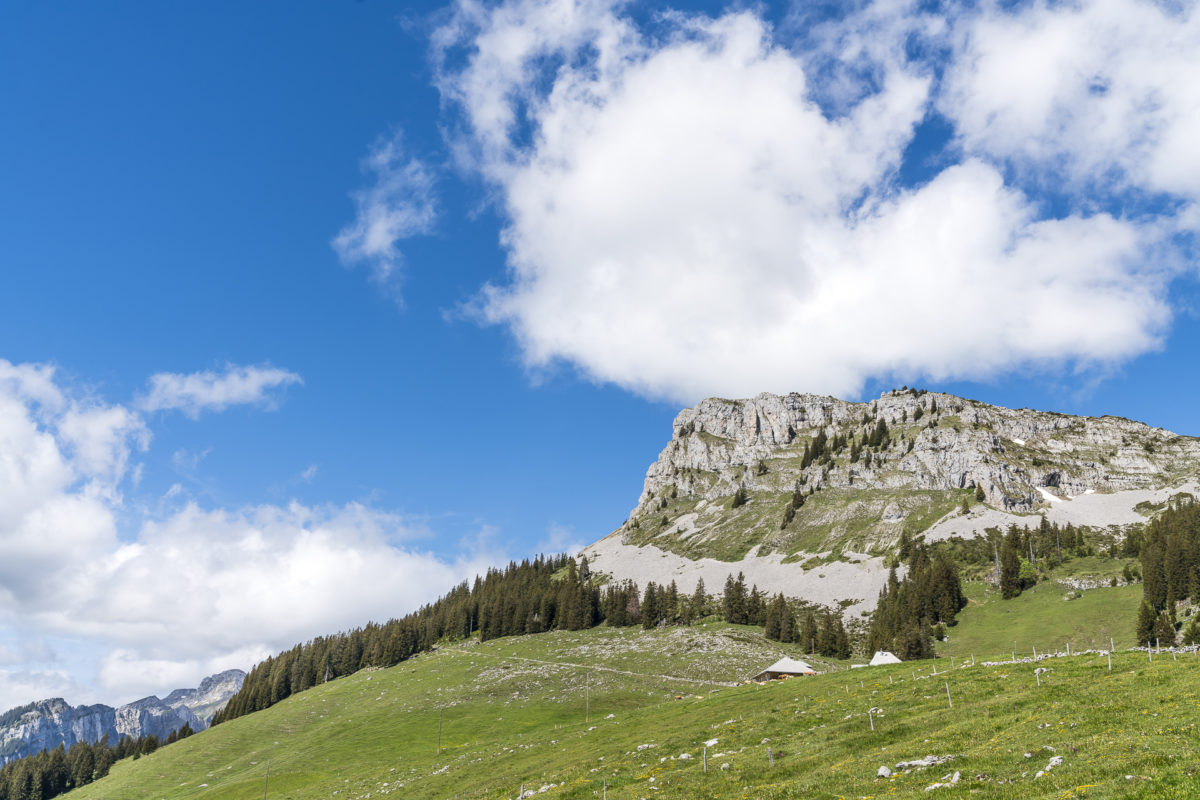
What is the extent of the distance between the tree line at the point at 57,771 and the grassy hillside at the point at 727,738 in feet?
180

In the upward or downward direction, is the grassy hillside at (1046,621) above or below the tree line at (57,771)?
above

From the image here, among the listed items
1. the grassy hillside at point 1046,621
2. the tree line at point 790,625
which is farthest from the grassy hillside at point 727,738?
the tree line at point 790,625

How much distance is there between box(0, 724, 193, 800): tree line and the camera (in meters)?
183

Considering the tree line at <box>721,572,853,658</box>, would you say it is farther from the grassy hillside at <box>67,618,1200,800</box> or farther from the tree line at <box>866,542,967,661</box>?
the grassy hillside at <box>67,618,1200,800</box>

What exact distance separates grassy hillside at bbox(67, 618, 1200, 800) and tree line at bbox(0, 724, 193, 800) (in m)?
54.7

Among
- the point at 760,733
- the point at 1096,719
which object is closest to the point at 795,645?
the point at 760,733

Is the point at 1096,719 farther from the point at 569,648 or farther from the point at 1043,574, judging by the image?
the point at 1043,574

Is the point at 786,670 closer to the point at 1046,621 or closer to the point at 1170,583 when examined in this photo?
the point at 1046,621

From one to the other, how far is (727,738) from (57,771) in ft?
750

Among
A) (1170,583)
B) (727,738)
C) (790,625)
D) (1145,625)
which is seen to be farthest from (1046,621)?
(727,738)

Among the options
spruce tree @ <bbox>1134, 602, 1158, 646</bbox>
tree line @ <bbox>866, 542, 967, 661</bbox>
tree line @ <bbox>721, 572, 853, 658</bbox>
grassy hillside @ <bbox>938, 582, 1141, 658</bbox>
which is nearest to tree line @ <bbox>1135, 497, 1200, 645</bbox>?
spruce tree @ <bbox>1134, 602, 1158, 646</bbox>

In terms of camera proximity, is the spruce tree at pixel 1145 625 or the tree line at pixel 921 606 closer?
the spruce tree at pixel 1145 625

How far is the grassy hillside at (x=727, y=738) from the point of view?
25.9 meters

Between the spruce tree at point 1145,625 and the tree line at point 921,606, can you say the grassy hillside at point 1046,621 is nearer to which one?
the tree line at point 921,606
